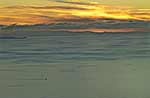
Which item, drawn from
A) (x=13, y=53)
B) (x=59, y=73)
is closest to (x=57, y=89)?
(x=59, y=73)

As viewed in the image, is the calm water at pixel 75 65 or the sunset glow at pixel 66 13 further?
the sunset glow at pixel 66 13

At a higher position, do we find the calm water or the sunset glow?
the sunset glow

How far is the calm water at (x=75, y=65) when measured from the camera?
5.21 metres

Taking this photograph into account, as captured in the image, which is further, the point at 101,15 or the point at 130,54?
the point at 101,15

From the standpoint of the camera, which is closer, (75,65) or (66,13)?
(75,65)

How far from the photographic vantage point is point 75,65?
6.35 m

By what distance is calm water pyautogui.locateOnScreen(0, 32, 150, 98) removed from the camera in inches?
205

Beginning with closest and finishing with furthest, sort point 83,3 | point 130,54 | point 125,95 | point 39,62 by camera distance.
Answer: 1. point 125,95
2. point 39,62
3. point 130,54
4. point 83,3

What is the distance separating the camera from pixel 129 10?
879 cm

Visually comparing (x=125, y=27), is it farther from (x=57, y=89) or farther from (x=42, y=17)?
(x=57, y=89)

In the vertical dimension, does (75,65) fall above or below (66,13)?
below

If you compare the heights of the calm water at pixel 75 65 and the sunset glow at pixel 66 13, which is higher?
the sunset glow at pixel 66 13

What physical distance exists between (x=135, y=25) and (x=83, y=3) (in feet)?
3.49

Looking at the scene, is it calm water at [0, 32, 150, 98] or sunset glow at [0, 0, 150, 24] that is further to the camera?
sunset glow at [0, 0, 150, 24]
